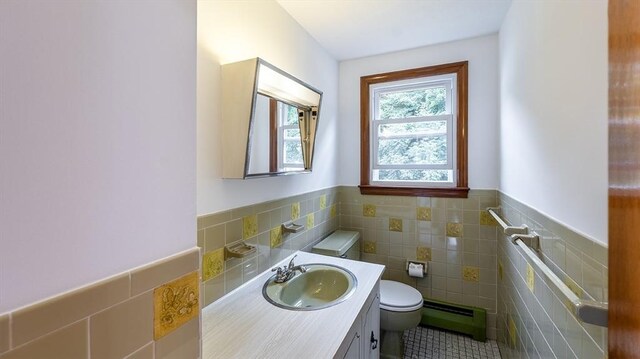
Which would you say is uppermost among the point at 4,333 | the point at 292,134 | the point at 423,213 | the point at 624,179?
the point at 292,134

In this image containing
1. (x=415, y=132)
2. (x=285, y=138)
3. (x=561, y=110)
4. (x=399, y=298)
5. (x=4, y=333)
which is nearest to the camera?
(x=4, y=333)

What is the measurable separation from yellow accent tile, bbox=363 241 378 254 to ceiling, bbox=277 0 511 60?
1.69 meters

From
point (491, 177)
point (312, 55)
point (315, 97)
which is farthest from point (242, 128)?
point (491, 177)

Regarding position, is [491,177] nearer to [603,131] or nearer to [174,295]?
[603,131]

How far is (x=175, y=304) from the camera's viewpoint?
518 mm

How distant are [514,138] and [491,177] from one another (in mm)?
563

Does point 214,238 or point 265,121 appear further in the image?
point 265,121

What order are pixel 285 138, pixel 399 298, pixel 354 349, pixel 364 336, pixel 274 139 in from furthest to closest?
pixel 399 298, pixel 285 138, pixel 274 139, pixel 364 336, pixel 354 349

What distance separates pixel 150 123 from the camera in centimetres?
49

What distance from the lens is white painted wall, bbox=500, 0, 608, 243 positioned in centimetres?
75

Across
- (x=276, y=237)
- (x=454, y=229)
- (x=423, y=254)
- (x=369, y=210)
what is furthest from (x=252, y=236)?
(x=454, y=229)

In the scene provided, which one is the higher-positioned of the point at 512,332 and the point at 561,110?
the point at 561,110

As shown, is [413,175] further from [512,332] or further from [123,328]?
[123,328]

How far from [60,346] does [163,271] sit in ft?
0.51
